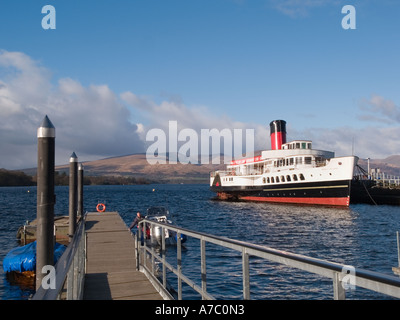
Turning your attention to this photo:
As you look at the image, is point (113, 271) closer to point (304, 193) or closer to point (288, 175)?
point (304, 193)

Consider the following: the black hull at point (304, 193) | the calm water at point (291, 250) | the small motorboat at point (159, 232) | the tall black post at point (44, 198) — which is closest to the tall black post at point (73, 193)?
the calm water at point (291, 250)

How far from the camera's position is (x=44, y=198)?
8195 millimetres

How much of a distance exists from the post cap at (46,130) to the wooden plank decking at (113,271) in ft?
12.4

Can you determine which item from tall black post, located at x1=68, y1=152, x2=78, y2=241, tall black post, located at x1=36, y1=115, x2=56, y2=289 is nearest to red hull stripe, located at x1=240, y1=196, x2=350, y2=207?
tall black post, located at x1=68, y1=152, x2=78, y2=241

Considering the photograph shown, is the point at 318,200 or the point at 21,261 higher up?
the point at 318,200

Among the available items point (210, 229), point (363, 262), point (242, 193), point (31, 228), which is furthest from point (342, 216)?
point (31, 228)

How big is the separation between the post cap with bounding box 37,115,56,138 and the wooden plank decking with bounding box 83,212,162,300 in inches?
149

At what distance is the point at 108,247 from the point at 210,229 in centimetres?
1850

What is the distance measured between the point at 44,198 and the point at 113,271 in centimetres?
370

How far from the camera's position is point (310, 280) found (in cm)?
1486

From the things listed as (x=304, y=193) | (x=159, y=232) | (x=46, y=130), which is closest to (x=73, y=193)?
(x=159, y=232)

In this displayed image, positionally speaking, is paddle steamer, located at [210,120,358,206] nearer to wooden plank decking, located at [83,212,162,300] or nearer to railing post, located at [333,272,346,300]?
wooden plank decking, located at [83,212,162,300]

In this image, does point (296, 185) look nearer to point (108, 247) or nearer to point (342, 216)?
point (342, 216)

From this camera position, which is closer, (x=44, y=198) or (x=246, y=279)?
(x=246, y=279)
